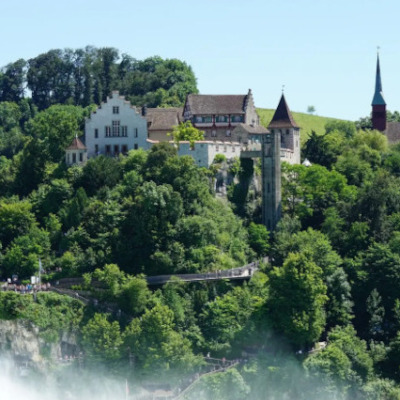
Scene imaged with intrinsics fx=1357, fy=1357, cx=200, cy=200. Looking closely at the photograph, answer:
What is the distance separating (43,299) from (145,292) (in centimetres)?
650

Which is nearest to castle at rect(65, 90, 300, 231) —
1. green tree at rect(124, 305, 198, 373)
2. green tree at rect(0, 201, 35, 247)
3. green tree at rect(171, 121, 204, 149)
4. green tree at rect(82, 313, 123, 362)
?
green tree at rect(171, 121, 204, 149)

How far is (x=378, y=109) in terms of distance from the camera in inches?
5049

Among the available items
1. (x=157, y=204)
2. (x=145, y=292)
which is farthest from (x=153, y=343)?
(x=157, y=204)

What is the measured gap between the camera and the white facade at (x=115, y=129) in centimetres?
10188

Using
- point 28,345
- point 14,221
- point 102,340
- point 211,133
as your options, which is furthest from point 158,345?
point 211,133

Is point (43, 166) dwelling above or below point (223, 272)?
above

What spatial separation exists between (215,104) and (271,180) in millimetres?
12000

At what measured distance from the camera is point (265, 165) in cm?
9869

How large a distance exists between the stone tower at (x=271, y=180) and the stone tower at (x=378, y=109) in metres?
30.8

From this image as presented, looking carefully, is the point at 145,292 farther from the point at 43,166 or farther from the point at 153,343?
the point at 43,166

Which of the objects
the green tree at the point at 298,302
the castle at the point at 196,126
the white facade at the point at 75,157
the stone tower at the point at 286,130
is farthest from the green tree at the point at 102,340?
the stone tower at the point at 286,130

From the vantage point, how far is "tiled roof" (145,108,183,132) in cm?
10550

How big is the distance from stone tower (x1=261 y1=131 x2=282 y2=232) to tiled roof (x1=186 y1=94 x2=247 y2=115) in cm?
911

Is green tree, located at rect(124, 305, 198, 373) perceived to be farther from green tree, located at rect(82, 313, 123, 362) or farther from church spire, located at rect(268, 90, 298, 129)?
church spire, located at rect(268, 90, 298, 129)
